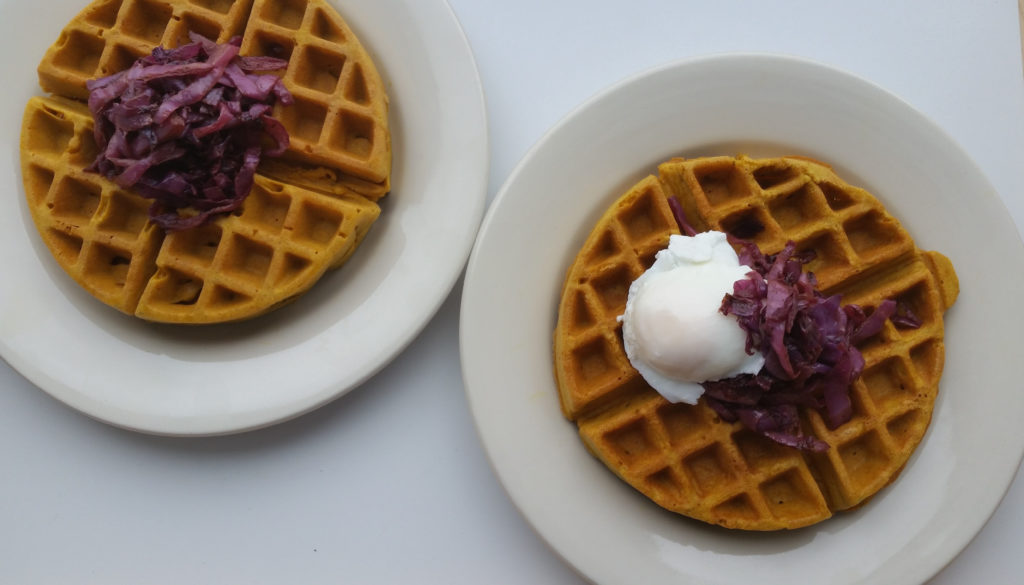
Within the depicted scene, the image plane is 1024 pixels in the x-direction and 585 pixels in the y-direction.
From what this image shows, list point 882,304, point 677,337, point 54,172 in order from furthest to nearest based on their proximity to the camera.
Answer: point 54,172 → point 882,304 → point 677,337

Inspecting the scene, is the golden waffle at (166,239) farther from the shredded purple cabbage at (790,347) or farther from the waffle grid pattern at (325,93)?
the shredded purple cabbage at (790,347)

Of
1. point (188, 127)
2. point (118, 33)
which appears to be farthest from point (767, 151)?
point (118, 33)

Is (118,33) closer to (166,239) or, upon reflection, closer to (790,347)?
(166,239)

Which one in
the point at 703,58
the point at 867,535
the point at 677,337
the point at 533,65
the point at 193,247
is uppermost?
the point at 533,65

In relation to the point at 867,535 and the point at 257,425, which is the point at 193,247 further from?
the point at 867,535

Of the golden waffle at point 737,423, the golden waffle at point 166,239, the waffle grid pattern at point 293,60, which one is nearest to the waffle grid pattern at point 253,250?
the golden waffle at point 166,239

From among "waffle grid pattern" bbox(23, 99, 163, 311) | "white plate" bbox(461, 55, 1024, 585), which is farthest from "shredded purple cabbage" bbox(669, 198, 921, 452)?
"waffle grid pattern" bbox(23, 99, 163, 311)

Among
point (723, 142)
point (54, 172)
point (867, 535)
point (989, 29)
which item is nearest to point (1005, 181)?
point (989, 29)
